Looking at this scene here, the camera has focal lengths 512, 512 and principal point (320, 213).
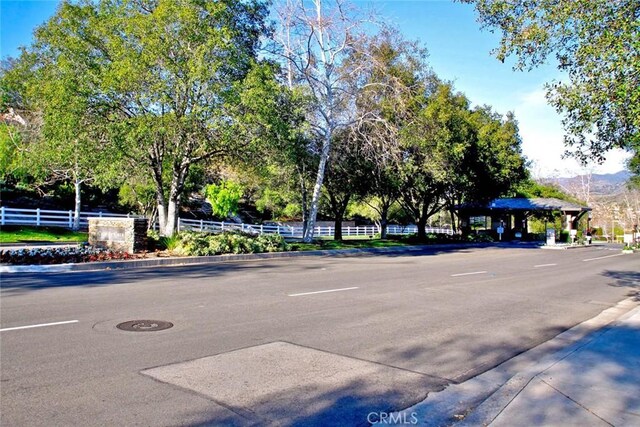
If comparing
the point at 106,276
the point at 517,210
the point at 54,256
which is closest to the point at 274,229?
the point at 517,210

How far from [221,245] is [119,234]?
3883 millimetres

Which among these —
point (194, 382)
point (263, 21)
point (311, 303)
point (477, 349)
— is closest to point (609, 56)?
point (477, 349)

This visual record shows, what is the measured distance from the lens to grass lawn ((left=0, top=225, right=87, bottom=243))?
26.2m

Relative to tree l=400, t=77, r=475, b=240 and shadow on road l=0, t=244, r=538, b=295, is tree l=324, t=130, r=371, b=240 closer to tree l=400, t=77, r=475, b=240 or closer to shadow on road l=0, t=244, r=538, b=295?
tree l=400, t=77, r=475, b=240

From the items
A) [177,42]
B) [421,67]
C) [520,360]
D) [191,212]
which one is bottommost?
[520,360]

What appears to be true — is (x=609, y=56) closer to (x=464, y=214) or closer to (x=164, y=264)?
(x=164, y=264)

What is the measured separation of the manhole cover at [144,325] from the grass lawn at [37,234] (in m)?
21.4

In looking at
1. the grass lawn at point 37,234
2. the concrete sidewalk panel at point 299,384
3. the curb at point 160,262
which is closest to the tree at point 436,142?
the curb at point 160,262

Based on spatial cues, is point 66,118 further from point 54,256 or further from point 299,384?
point 299,384

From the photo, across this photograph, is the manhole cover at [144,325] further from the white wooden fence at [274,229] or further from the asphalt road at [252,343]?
the white wooden fence at [274,229]

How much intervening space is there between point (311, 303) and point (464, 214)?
41623 millimetres

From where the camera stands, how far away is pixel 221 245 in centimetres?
2077

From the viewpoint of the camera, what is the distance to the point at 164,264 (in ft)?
58.0

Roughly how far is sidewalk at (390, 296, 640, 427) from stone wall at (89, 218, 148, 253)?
15.8 meters
